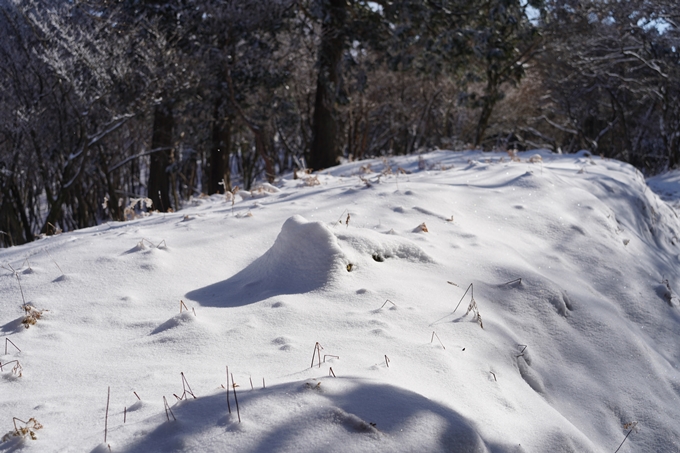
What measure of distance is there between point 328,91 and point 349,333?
10573 millimetres

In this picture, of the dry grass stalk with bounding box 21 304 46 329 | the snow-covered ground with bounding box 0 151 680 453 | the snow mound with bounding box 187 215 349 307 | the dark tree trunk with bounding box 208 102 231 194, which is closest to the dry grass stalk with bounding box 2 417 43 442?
the snow-covered ground with bounding box 0 151 680 453

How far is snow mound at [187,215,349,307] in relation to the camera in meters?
3.01

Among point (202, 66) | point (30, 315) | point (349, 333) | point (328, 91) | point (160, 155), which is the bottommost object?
point (349, 333)

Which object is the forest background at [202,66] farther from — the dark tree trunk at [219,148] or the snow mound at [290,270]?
the snow mound at [290,270]

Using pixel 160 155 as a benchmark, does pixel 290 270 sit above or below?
below

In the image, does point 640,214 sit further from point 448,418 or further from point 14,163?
point 14,163

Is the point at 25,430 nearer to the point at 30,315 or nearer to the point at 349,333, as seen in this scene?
the point at 30,315

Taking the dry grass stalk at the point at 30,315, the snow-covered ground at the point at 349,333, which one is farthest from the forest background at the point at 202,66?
the dry grass stalk at the point at 30,315

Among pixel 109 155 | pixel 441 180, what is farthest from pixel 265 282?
pixel 109 155

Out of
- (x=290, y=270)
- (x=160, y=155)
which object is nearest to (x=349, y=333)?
(x=290, y=270)

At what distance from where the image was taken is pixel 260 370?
224 centimetres

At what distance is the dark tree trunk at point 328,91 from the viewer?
12.5m

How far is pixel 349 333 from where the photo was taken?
256cm

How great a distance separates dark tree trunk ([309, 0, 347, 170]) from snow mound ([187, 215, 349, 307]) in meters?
9.47
